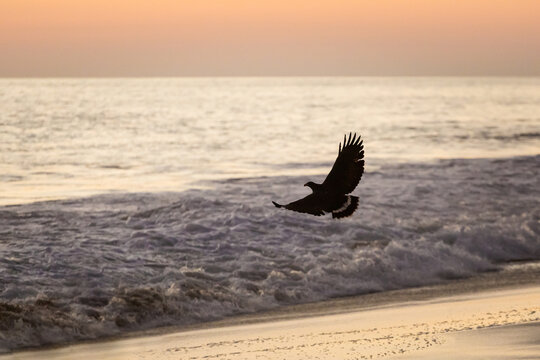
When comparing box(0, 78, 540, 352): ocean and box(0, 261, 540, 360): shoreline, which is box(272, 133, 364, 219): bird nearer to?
box(0, 261, 540, 360): shoreline

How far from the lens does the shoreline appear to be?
10.1 meters

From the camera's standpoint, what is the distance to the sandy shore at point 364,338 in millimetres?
8859

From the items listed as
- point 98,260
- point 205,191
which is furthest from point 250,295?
point 205,191

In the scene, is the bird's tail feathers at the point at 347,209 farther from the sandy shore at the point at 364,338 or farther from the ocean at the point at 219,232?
the ocean at the point at 219,232

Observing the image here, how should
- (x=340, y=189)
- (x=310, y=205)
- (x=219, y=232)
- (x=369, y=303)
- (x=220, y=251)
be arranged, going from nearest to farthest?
(x=310, y=205) < (x=340, y=189) < (x=369, y=303) < (x=220, y=251) < (x=219, y=232)

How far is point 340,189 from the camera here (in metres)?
7.62

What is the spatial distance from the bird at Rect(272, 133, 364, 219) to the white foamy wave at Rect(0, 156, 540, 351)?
3.81 m

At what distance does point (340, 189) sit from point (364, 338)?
240 cm

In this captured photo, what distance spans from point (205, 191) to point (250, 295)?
26.2ft

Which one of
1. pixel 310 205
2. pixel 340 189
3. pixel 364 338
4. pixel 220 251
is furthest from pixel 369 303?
pixel 310 205

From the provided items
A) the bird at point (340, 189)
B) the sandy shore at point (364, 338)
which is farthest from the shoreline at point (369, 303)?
the bird at point (340, 189)

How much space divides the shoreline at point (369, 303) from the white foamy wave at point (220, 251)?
250 mm

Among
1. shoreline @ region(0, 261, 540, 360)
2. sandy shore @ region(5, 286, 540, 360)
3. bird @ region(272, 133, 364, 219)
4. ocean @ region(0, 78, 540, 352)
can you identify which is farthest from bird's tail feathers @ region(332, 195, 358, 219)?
ocean @ region(0, 78, 540, 352)

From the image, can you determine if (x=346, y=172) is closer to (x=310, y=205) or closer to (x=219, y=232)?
(x=310, y=205)
